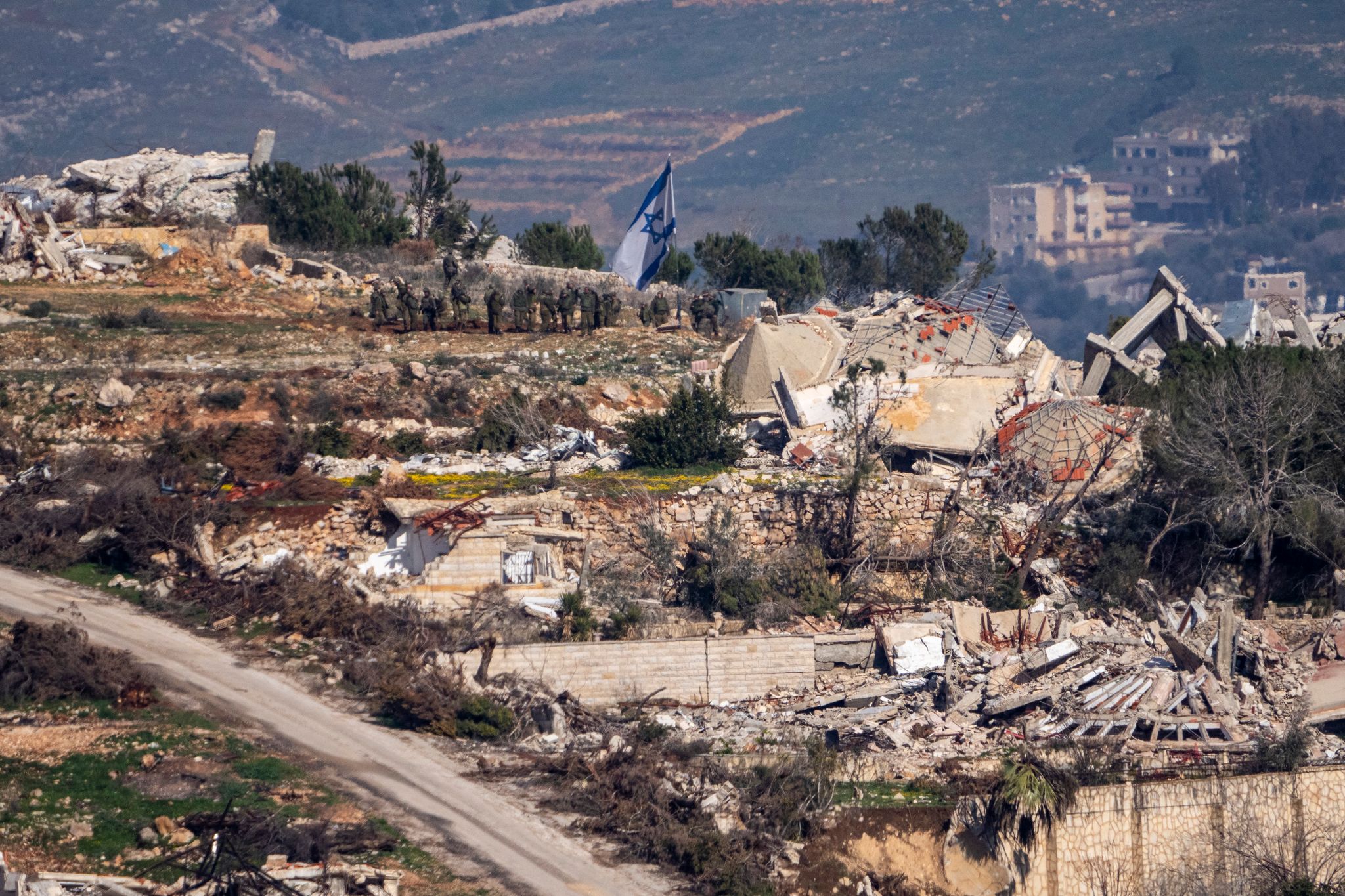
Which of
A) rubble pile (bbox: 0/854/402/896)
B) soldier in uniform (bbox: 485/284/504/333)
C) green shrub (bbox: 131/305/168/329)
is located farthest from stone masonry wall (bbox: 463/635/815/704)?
green shrub (bbox: 131/305/168/329)

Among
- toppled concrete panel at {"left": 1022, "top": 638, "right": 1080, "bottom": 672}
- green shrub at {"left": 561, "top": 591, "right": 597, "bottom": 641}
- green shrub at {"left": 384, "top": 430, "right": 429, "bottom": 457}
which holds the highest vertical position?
green shrub at {"left": 384, "top": 430, "right": 429, "bottom": 457}

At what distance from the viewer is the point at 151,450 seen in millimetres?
32656

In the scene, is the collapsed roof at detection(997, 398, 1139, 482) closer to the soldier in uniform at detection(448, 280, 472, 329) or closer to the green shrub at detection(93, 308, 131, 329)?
the soldier in uniform at detection(448, 280, 472, 329)

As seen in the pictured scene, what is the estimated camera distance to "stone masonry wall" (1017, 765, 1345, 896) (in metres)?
23.3

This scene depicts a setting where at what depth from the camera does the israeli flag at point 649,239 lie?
163 feet

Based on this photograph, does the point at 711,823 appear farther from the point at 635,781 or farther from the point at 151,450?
the point at 151,450

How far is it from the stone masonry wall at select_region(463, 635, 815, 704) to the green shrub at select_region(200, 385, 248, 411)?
10509mm

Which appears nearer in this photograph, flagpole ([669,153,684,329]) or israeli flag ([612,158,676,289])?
flagpole ([669,153,684,329])

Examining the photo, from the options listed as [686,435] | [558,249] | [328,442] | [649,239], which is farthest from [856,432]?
[558,249]

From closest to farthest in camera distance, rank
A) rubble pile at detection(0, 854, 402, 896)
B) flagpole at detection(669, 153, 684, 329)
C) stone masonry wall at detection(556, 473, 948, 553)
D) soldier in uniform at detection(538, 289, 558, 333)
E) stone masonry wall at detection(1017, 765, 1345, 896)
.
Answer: rubble pile at detection(0, 854, 402, 896), stone masonry wall at detection(1017, 765, 1345, 896), stone masonry wall at detection(556, 473, 948, 553), soldier in uniform at detection(538, 289, 558, 333), flagpole at detection(669, 153, 684, 329)

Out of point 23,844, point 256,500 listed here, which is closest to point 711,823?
point 23,844

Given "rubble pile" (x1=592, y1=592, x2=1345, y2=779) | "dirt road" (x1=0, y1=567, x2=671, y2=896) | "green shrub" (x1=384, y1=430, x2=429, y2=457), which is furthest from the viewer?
"green shrub" (x1=384, y1=430, x2=429, y2=457)

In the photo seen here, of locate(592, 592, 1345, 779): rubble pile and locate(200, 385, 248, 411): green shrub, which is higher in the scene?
locate(200, 385, 248, 411): green shrub

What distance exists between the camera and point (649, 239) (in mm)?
50094
